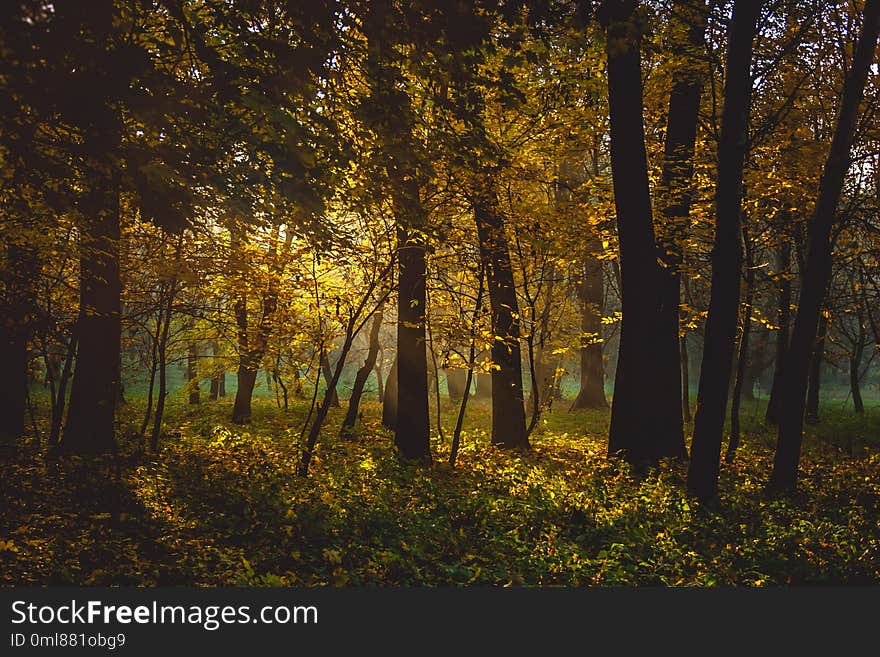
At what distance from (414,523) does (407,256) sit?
19.1 ft

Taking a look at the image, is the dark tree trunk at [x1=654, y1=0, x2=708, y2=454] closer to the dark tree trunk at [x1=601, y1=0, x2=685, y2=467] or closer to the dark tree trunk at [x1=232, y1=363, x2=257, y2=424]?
the dark tree trunk at [x1=601, y1=0, x2=685, y2=467]

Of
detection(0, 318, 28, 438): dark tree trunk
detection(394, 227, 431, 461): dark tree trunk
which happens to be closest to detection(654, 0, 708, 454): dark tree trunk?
detection(394, 227, 431, 461): dark tree trunk

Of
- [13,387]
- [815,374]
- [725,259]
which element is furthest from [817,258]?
[13,387]

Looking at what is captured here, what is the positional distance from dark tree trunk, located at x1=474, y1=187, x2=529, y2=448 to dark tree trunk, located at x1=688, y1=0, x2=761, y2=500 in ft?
13.6

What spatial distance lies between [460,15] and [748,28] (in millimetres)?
A: 4544

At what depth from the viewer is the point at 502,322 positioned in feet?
44.0

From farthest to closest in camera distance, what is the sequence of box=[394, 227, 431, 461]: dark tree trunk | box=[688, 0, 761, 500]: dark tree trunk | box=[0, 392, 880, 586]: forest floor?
1. box=[394, 227, 431, 461]: dark tree trunk
2. box=[688, 0, 761, 500]: dark tree trunk
3. box=[0, 392, 880, 586]: forest floor

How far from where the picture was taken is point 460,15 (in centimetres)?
513

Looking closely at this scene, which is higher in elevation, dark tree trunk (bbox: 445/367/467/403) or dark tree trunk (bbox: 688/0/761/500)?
dark tree trunk (bbox: 688/0/761/500)

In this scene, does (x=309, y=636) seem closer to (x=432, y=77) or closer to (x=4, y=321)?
(x=432, y=77)

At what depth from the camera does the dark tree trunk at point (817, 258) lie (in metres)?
7.88

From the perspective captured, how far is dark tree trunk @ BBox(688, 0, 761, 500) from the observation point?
7.41 m

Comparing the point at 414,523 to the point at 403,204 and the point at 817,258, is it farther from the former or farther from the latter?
the point at 817,258

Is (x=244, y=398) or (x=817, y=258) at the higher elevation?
(x=817, y=258)
